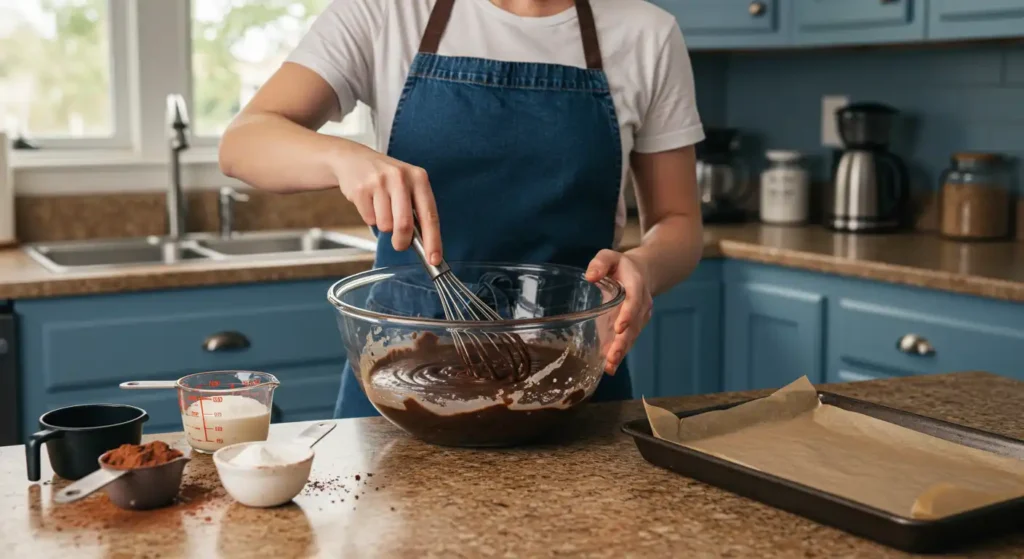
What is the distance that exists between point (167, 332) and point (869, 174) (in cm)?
176

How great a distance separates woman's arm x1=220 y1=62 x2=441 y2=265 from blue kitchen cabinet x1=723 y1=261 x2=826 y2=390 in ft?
5.04

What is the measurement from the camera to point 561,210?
1684mm

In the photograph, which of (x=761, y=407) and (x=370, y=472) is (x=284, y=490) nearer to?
(x=370, y=472)

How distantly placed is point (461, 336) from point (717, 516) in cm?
31

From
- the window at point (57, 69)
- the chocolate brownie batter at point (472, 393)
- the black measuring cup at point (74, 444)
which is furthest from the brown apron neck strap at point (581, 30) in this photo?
the window at point (57, 69)

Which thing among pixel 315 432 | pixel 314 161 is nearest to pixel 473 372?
pixel 315 432

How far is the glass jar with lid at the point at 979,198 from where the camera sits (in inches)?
117

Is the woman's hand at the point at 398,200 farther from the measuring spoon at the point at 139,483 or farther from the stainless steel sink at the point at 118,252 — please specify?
the stainless steel sink at the point at 118,252

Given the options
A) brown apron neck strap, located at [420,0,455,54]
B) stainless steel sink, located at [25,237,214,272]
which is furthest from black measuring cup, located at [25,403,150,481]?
stainless steel sink, located at [25,237,214,272]

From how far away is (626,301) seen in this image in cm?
132

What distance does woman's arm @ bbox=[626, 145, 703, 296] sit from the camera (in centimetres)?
164

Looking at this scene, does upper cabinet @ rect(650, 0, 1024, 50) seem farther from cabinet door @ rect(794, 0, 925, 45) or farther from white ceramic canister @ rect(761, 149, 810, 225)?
white ceramic canister @ rect(761, 149, 810, 225)

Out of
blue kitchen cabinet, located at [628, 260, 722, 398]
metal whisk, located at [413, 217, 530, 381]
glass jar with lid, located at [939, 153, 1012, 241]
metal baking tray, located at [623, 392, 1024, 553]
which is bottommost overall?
blue kitchen cabinet, located at [628, 260, 722, 398]

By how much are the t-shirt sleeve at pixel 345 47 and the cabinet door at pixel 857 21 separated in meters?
1.64
